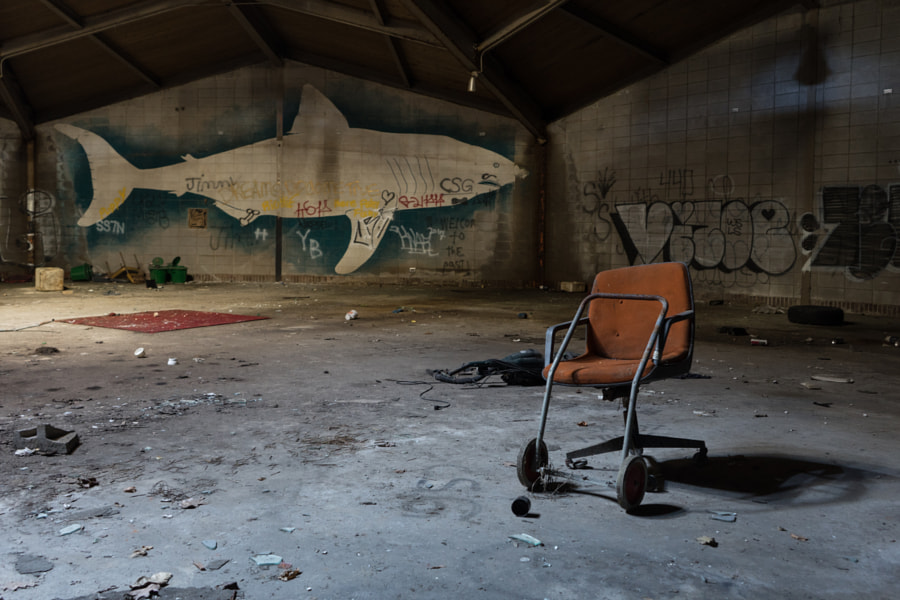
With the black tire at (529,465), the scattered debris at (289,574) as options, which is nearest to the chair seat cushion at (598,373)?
the black tire at (529,465)

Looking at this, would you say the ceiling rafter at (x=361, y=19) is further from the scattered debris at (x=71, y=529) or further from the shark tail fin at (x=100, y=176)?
the scattered debris at (x=71, y=529)

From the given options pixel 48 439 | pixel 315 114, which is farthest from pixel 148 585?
pixel 315 114

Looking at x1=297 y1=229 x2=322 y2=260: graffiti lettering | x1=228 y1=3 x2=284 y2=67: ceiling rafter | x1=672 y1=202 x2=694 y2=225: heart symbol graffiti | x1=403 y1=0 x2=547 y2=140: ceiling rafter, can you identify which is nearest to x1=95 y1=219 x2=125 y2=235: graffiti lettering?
x1=297 y1=229 x2=322 y2=260: graffiti lettering

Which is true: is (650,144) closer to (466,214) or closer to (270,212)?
(466,214)

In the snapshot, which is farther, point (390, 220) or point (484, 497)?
point (390, 220)

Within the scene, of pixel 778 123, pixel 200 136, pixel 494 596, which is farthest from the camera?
pixel 200 136

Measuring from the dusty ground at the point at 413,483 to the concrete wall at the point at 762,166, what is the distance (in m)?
4.31

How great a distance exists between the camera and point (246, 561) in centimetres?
229

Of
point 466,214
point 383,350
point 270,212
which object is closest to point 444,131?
point 466,214

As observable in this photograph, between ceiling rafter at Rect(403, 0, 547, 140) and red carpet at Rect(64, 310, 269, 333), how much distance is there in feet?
16.2

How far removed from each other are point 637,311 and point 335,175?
40.4 ft

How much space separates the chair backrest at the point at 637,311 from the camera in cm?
322

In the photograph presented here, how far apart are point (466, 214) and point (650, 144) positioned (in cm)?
408

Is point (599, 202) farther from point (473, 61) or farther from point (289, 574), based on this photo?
point (289, 574)
